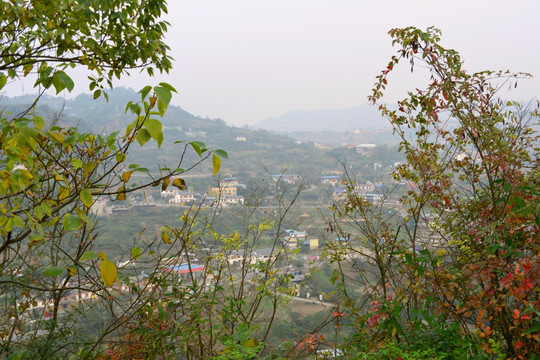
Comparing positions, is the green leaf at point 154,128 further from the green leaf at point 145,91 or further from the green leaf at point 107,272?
the green leaf at point 107,272

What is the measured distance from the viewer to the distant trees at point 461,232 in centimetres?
169

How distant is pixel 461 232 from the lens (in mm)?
2260

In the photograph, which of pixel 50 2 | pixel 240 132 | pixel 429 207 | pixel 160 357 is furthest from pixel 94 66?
pixel 240 132

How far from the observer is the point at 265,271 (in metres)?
2.74

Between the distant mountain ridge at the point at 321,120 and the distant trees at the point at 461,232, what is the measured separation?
6702cm

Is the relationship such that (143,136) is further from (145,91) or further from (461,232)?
(461,232)

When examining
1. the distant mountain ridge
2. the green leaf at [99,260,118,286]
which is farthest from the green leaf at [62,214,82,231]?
the distant mountain ridge

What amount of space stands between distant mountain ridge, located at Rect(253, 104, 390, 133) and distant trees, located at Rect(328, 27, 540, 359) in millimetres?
67017

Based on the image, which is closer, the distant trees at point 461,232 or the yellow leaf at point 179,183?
the yellow leaf at point 179,183

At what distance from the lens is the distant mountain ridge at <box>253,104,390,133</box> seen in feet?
252

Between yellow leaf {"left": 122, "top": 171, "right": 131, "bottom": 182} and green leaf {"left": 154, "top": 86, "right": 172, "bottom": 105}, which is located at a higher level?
green leaf {"left": 154, "top": 86, "right": 172, "bottom": 105}

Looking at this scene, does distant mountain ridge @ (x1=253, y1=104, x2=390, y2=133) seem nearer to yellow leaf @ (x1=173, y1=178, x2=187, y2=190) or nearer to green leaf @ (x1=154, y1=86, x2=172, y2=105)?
yellow leaf @ (x1=173, y1=178, x2=187, y2=190)

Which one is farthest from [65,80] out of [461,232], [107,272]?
[461,232]

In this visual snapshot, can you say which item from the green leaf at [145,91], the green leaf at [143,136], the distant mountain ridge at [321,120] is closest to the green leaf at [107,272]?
the green leaf at [143,136]
